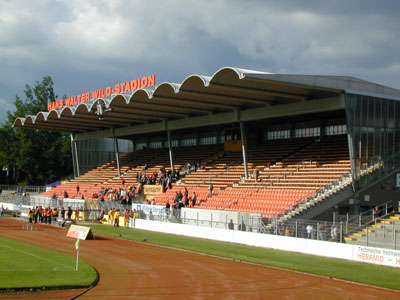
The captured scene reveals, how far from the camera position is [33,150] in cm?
7338

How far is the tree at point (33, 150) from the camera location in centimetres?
7306

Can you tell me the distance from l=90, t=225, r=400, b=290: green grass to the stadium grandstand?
350 cm

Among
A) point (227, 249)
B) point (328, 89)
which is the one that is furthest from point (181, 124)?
point (227, 249)

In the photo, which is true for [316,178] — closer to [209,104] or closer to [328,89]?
[328,89]

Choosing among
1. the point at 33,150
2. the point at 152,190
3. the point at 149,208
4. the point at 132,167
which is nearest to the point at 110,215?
the point at 149,208

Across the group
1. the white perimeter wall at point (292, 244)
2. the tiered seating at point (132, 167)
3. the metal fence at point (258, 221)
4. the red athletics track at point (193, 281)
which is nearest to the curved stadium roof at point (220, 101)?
the tiered seating at point (132, 167)

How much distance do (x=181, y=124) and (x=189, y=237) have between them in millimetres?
16844

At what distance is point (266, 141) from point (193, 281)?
3065 centimetres

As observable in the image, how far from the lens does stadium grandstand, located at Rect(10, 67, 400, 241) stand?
31.2 meters

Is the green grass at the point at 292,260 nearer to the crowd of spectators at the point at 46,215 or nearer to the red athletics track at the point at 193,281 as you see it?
the red athletics track at the point at 193,281

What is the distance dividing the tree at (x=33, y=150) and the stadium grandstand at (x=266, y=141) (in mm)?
16505

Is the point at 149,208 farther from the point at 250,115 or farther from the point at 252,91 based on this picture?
the point at 252,91

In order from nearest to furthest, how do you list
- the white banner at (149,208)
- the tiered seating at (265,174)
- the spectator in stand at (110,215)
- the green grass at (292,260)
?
the green grass at (292,260) < the tiered seating at (265,174) < the white banner at (149,208) < the spectator in stand at (110,215)

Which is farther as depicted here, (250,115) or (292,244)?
(250,115)
